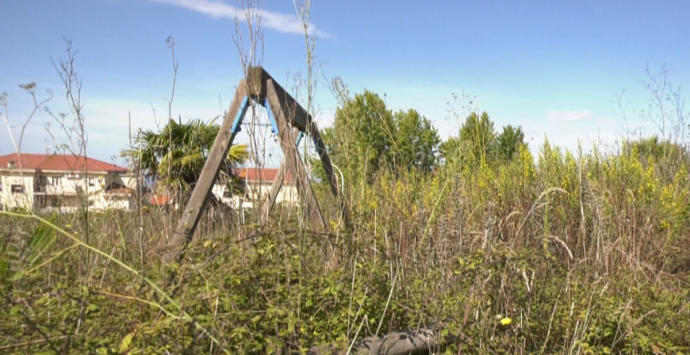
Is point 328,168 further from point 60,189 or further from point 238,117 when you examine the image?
point 60,189

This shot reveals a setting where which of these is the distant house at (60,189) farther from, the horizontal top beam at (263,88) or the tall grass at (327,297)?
the horizontal top beam at (263,88)

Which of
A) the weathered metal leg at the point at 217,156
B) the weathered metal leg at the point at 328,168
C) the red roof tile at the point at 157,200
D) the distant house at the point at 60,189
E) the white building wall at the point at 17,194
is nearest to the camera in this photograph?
the weathered metal leg at the point at 328,168

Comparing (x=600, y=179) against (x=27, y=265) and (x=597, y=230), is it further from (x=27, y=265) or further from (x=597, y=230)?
(x=27, y=265)

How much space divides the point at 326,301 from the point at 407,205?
5.75 feet

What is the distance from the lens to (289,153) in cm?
288

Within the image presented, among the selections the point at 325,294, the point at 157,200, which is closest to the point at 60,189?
the point at 157,200

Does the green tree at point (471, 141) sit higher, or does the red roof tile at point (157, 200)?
the green tree at point (471, 141)

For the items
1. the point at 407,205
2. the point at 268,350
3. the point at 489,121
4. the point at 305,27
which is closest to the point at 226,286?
the point at 268,350

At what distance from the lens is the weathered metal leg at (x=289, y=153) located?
2832mm

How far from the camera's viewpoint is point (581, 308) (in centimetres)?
250

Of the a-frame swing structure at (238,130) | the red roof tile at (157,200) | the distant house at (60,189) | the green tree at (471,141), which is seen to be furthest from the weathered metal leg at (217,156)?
the green tree at (471,141)

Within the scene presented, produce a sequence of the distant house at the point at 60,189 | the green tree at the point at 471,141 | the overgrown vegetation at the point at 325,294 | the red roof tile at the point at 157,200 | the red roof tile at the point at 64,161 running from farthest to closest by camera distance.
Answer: the distant house at the point at 60,189 < the green tree at the point at 471,141 < the red roof tile at the point at 157,200 < the red roof tile at the point at 64,161 < the overgrown vegetation at the point at 325,294

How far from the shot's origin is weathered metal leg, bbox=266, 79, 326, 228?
111 inches

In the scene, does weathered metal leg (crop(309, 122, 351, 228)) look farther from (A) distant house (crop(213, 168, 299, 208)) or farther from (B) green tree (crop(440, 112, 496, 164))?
(B) green tree (crop(440, 112, 496, 164))
